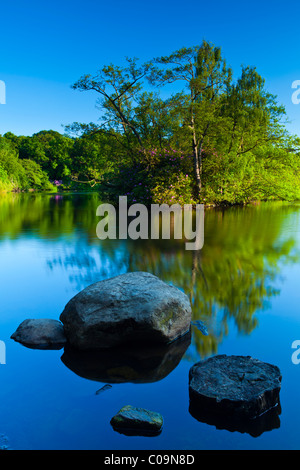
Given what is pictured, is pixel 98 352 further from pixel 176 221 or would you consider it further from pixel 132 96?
pixel 132 96

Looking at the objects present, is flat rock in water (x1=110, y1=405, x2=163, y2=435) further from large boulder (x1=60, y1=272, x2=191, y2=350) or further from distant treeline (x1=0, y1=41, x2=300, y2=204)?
distant treeline (x1=0, y1=41, x2=300, y2=204)

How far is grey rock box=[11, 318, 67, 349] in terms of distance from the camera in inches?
152

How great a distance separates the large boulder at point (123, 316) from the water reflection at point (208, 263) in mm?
392

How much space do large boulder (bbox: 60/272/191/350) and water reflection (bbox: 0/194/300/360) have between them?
1.28 feet

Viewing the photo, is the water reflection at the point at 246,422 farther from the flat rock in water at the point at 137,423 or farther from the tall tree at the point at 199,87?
the tall tree at the point at 199,87

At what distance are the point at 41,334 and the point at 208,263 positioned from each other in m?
4.10

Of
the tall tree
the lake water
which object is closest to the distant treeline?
the tall tree

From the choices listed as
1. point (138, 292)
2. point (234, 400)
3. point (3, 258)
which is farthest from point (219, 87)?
point (234, 400)

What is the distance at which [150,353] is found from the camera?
12.2ft

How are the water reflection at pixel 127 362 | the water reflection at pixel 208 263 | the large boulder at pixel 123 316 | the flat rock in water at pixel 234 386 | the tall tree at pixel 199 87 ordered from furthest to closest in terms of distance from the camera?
the tall tree at pixel 199 87
the water reflection at pixel 208 263
the large boulder at pixel 123 316
the water reflection at pixel 127 362
the flat rock in water at pixel 234 386

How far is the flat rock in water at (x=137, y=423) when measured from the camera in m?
2.58

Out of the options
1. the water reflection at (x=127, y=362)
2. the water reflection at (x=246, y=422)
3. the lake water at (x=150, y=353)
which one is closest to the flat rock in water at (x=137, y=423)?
the lake water at (x=150, y=353)

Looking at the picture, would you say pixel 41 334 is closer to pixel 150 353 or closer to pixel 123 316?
pixel 123 316

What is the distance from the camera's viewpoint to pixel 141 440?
8.29 ft
